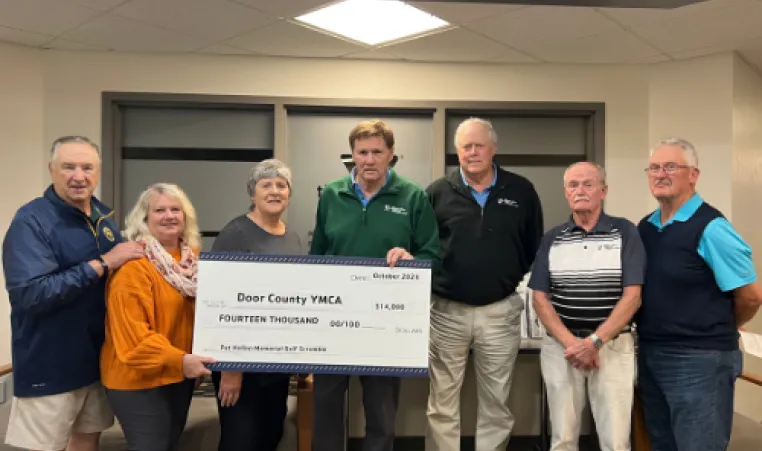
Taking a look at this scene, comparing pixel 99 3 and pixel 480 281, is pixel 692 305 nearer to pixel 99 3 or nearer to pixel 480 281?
pixel 480 281

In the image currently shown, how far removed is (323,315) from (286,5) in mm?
1808

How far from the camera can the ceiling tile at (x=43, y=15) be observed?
2965 millimetres

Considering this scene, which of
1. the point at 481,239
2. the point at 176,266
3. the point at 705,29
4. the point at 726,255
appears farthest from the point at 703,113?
the point at 176,266

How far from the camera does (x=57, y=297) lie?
1.90m

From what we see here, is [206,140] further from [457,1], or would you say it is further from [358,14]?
[457,1]

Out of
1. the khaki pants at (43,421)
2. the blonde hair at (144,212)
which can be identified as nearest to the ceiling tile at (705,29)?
the blonde hair at (144,212)

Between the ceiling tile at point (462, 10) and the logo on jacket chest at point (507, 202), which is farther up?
the ceiling tile at point (462, 10)

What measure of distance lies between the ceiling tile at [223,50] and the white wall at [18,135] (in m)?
1.18

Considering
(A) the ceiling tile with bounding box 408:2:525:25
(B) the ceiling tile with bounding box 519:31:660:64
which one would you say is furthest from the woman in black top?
(B) the ceiling tile with bounding box 519:31:660:64

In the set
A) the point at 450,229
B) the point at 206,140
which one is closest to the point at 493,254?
the point at 450,229

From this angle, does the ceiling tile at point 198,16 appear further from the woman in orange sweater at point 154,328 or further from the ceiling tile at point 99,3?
the woman in orange sweater at point 154,328

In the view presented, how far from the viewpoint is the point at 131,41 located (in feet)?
11.7

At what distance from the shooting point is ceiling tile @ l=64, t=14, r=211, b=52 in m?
3.26

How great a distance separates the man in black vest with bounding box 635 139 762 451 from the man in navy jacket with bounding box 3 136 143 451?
2039 mm
